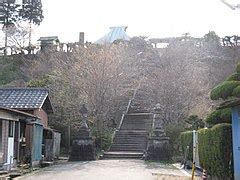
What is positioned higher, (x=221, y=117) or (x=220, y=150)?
(x=221, y=117)

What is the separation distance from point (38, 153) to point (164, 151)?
29.2ft

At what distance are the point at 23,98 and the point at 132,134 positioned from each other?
411 inches

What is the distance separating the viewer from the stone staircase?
27.1 metres

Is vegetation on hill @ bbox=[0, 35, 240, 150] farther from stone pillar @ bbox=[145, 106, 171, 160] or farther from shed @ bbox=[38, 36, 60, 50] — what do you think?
shed @ bbox=[38, 36, 60, 50]

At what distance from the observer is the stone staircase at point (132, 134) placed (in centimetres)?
2714

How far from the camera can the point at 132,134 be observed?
3105cm

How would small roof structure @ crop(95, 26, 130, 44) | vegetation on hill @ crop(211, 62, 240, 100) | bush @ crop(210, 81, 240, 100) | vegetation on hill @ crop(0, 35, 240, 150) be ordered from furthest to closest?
small roof structure @ crop(95, 26, 130, 44), vegetation on hill @ crop(0, 35, 240, 150), bush @ crop(210, 81, 240, 100), vegetation on hill @ crop(211, 62, 240, 100)

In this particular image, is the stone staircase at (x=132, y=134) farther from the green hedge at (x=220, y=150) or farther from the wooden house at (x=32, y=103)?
the green hedge at (x=220, y=150)

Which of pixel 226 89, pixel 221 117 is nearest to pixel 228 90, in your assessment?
pixel 226 89

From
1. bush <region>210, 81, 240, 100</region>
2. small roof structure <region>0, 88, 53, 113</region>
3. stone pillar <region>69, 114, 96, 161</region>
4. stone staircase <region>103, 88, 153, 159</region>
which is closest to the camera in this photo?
bush <region>210, 81, 240, 100</region>

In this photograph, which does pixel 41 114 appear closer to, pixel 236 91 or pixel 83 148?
pixel 83 148

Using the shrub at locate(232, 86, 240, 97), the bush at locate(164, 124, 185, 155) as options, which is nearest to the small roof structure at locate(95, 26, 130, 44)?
the bush at locate(164, 124, 185, 155)

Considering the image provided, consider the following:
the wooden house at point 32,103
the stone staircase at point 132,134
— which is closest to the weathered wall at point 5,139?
the wooden house at point 32,103

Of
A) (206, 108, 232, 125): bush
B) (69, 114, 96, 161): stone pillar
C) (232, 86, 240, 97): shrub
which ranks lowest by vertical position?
(69, 114, 96, 161): stone pillar
